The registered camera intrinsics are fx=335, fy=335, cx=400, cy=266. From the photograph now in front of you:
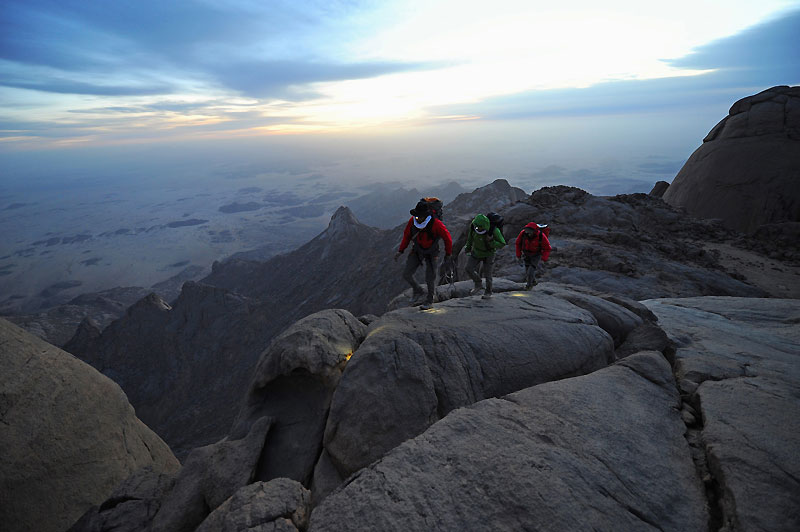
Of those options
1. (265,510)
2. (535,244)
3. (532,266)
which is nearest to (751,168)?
(535,244)

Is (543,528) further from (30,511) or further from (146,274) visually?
(146,274)

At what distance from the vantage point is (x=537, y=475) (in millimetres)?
4301

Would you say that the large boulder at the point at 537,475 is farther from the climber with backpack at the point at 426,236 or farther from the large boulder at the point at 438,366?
the climber with backpack at the point at 426,236

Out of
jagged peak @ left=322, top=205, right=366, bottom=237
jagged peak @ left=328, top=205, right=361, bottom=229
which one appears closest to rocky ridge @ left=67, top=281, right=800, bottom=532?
jagged peak @ left=322, top=205, right=366, bottom=237

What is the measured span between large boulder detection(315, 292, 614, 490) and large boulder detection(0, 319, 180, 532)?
7.43m

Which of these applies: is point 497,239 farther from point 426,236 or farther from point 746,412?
point 746,412

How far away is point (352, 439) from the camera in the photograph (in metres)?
6.27

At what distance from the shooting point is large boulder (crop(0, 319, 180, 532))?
803 cm

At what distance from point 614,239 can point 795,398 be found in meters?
17.7

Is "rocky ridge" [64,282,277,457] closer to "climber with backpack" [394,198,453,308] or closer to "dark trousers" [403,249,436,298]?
"dark trousers" [403,249,436,298]

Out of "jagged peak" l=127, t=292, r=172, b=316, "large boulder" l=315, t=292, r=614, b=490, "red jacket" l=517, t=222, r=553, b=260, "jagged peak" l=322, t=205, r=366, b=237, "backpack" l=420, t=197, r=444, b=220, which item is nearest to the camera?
"large boulder" l=315, t=292, r=614, b=490

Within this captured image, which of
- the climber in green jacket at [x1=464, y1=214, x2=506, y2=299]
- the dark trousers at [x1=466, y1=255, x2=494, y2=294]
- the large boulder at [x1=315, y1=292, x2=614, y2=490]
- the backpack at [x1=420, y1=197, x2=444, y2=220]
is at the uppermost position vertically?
the backpack at [x1=420, y1=197, x2=444, y2=220]

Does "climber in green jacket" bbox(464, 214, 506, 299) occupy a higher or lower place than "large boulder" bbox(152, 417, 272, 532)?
higher

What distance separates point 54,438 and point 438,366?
33.6 feet
